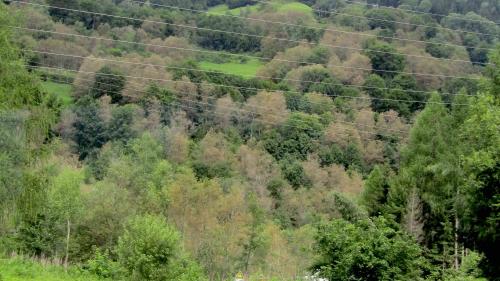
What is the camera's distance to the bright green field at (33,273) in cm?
2058

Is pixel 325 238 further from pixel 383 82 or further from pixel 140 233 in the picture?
pixel 383 82

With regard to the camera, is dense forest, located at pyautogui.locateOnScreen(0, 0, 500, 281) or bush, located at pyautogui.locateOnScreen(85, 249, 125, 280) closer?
dense forest, located at pyautogui.locateOnScreen(0, 0, 500, 281)

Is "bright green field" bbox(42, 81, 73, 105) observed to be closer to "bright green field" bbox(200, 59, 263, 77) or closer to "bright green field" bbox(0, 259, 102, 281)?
"bright green field" bbox(200, 59, 263, 77)

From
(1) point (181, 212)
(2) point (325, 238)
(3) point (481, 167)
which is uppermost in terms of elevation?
(3) point (481, 167)

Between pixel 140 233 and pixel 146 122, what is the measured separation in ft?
135

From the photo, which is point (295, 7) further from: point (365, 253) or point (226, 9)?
point (365, 253)

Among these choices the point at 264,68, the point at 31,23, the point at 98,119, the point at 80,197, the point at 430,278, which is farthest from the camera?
the point at 264,68

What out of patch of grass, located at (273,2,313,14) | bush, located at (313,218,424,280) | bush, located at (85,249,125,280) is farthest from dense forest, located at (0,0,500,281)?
patch of grass, located at (273,2,313,14)

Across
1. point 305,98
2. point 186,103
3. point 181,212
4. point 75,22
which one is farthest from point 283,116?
point 75,22

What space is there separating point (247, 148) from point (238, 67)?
35744mm

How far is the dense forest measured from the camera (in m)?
18.6

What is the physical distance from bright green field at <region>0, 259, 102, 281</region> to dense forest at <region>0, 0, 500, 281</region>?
0.15m

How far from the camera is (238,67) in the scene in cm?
9631

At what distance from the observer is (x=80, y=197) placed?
37.5 metres
